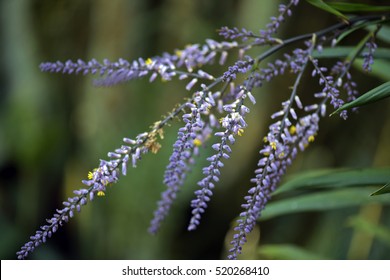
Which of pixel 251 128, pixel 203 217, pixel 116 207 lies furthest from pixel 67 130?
pixel 251 128

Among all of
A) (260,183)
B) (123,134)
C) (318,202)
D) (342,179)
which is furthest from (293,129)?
(123,134)

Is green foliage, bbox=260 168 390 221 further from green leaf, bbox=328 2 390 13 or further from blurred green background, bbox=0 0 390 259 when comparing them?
blurred green background, bbox=0 0 390 259

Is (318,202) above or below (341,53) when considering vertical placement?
below

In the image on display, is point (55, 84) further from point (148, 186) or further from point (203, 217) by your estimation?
point (203, 217)

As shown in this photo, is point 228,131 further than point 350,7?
No

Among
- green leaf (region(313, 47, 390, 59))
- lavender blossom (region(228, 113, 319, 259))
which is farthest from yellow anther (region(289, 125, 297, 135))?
green leaf (region(313, 47, 390, 59))

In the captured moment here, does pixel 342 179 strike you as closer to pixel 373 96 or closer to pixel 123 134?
pixel 373 96

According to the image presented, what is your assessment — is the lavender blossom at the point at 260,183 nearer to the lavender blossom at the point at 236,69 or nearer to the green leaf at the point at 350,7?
the lavender blossom at the point at 236,69
